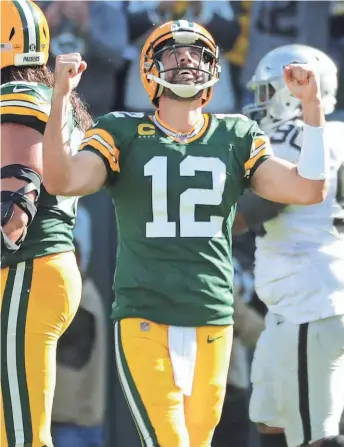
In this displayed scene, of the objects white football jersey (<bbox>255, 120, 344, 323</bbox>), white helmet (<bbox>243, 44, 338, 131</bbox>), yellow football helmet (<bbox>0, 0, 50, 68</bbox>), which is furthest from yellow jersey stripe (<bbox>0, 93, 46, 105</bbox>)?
white helmet (<bbox>243, 44, 338, 131</bbox>)

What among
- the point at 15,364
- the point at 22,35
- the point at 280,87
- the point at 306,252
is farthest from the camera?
the point at 280,87

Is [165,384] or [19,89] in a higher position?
[19,89]

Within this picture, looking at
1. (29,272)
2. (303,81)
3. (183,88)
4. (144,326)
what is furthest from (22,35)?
(144,326)

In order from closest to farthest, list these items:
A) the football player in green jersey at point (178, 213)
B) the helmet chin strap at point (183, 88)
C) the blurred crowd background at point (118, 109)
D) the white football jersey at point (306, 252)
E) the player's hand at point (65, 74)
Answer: the player's hand at point (65, 74) < the football player in green jersey at point (178, 213) < the helmet chin strap at point (183, 88) < the white football jersey at point (306, 252) < the blurred crowd background at point (118, 109)

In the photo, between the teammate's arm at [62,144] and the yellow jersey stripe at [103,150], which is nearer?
the teammate's arm at [62,144]

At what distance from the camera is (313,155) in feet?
12.2

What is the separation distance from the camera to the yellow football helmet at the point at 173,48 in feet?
12.6

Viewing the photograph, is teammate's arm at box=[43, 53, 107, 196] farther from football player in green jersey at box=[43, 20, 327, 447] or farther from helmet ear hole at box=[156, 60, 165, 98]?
helmet ear hole at box=[156, 60, 165, 98]

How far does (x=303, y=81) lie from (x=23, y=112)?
2.96 feet

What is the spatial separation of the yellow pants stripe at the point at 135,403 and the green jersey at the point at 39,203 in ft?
1.20

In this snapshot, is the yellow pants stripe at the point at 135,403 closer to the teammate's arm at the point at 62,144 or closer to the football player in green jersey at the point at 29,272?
the football player in green jersey at the point at 29,272

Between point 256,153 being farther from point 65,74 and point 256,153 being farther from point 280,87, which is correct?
point 280,87

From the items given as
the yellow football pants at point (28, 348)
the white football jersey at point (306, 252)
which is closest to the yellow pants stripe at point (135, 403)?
the yellow football pants at point (28, 348)

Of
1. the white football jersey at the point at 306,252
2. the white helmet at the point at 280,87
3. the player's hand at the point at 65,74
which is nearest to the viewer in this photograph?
the player's hand at the point at 65,74
